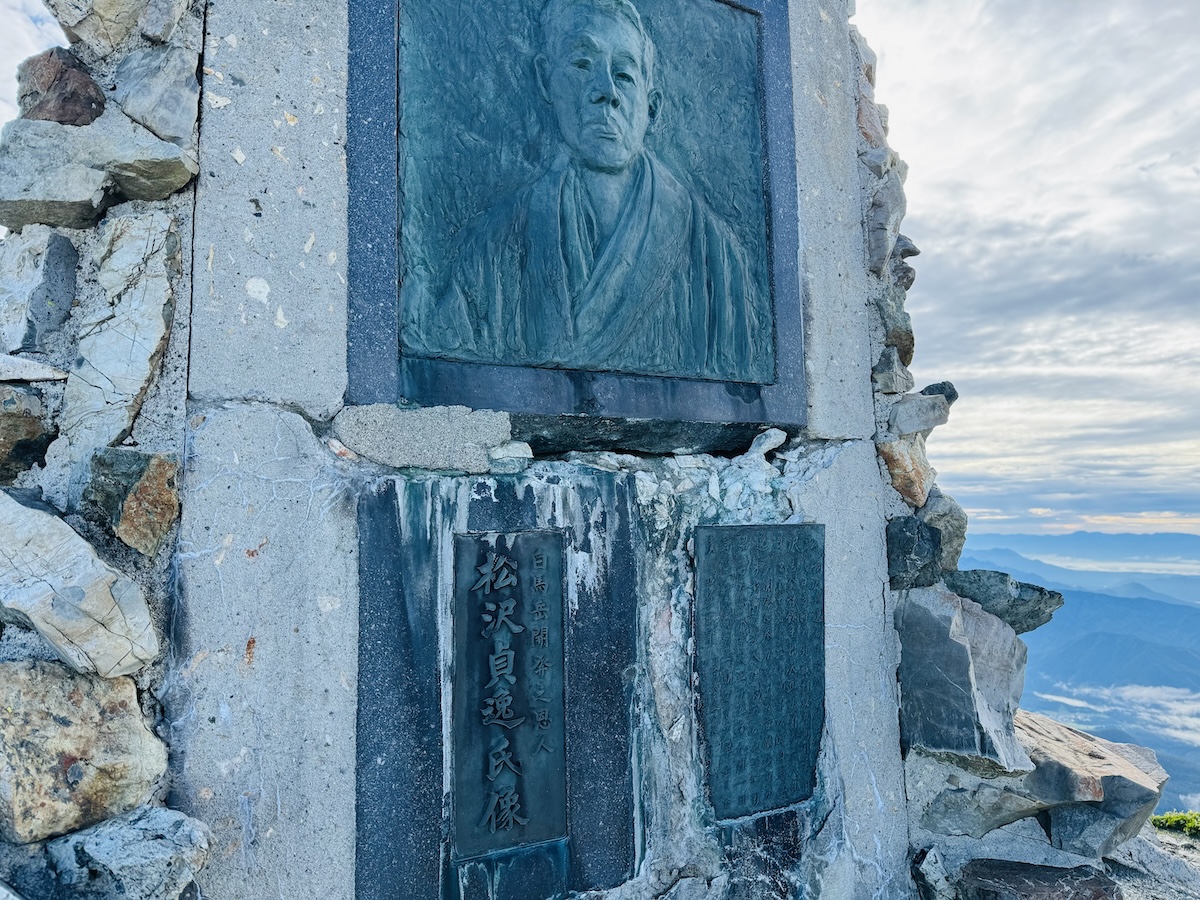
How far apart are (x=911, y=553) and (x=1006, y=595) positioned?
0.50 metres

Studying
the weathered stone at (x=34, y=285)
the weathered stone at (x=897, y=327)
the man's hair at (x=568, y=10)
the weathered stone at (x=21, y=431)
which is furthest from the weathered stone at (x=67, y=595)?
the weathered stone at (x=897, y=327)

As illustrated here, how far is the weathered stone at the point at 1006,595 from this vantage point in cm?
317

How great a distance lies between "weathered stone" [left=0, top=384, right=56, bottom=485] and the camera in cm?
188

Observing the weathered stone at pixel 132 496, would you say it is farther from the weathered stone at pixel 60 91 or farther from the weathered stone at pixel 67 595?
the weathered stone at pixel 60 91

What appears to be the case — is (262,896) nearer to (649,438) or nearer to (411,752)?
(411,752)

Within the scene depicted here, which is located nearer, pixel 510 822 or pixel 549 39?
pixel 510 822

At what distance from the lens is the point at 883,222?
10.5ft

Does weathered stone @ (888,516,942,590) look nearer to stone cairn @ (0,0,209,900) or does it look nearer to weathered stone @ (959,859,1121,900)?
weathered stone @ (959,859,1121,900)

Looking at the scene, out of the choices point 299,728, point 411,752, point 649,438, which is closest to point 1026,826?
point 649,438

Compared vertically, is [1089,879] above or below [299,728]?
below

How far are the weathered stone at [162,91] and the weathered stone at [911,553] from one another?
260 centimetres

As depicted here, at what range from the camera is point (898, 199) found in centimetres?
328

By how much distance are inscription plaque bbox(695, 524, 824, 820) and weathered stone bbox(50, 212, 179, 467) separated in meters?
1.63

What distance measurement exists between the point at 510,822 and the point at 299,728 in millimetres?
604
